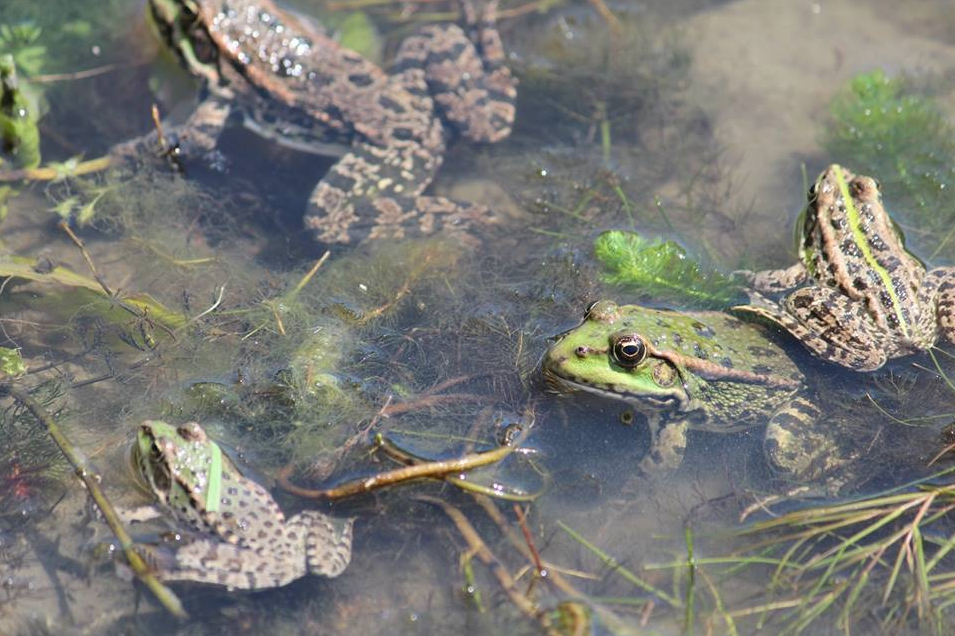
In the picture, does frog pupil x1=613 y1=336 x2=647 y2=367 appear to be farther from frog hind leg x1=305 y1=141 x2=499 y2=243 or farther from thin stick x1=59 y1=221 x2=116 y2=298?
thin stick x1=59 y1=221 x2=116 y2=298

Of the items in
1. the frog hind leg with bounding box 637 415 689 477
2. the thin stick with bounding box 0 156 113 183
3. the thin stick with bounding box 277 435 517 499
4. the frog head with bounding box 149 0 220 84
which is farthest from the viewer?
the frog head with bounding box 149 0 220 84

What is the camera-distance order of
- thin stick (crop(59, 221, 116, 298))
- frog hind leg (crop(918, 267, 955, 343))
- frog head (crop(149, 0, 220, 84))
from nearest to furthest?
frog hind leg (crop(918, 267, 955, 343))
thin stick (crop(59, 221, 116, 298))
frog head (crop(149, 0, 220, 84))

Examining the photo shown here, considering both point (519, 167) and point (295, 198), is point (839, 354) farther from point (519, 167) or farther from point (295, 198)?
point (295, 198)

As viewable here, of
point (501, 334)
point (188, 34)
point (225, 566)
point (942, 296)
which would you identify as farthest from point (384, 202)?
point (942, 296)

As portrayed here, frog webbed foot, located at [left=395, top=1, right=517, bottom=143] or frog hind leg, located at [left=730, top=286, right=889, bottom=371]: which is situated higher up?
frog webbed foot, located at [left=395, top=1, right=517, bottom=143]

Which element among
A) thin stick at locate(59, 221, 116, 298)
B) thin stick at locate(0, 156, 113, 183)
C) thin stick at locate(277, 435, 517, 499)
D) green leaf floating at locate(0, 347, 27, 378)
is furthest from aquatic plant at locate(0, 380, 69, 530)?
thin stick at locate(0, 156, 113, 183)

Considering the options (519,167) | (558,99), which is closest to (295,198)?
(519,167)

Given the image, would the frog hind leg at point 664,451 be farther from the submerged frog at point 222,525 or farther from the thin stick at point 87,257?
the thin stick at point 87,257
